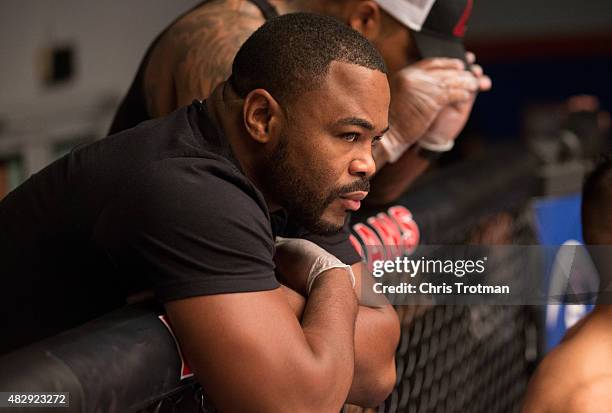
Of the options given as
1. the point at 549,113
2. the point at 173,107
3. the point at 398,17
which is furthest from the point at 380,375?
the point at 549,113

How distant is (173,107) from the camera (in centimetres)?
159

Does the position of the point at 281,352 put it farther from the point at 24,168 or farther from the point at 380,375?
the point at 24,168

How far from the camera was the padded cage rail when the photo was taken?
2.70ft

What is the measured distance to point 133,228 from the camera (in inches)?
40.6

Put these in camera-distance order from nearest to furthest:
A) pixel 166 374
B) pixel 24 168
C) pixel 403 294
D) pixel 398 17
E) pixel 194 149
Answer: pixel 166 374, pixel 194 149, pixel 403 294, pixel 398 17, pixel 24 168

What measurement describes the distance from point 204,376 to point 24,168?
12.1ft

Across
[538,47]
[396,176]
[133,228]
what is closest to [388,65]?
[396,176]

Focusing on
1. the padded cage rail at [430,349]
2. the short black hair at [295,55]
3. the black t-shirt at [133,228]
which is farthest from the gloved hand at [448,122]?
the black t-shirt at [133,228]

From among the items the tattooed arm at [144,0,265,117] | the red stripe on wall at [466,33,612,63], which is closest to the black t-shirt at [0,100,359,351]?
the tattooed arm at [144,0,265,117]

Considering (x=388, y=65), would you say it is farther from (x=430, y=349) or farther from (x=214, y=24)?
(x=430, y=349)

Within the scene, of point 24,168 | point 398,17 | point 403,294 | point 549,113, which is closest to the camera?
point 403,294

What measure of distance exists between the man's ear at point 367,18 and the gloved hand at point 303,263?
0.62 meters

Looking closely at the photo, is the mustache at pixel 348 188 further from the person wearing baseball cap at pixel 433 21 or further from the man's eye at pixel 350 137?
the person wearing baseball cap at pixel 433 21

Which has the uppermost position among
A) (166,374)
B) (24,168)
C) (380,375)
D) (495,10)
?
(166,374)
